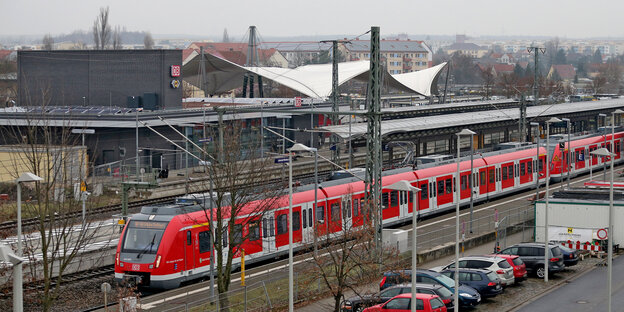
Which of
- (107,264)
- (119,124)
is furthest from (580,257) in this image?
(119,124)

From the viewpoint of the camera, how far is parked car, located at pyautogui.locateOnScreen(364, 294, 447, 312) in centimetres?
2309

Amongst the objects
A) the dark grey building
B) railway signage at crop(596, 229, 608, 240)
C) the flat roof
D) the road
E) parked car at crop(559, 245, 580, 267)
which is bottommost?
the road

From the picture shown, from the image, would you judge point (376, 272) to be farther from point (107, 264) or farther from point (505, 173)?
point (505, 173)

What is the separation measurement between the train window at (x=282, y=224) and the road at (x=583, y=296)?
902cm

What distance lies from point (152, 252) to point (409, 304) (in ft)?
26.4

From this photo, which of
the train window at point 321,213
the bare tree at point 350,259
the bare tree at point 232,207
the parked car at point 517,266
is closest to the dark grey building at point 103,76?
the train window at point 321,213

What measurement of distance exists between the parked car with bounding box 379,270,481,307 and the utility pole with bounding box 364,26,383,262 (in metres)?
1.14

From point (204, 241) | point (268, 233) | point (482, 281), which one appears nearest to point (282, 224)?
point (268, 233)

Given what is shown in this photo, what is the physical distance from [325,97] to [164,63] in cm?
1764

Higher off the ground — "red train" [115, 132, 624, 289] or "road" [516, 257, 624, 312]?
"red train" [115, 132, 624, 289]

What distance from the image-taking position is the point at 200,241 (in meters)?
27.9

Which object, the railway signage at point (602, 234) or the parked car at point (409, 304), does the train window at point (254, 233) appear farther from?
the railway signage at point (602, 234)

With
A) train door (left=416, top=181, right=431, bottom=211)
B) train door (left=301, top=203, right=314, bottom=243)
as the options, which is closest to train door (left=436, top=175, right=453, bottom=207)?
train door (left=416, top=181, right=431, bottom=211)

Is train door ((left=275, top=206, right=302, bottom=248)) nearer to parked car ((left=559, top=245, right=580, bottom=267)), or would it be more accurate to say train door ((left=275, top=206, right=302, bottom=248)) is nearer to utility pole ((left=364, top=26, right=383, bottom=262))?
utility pole ((left=364, top=26, right=383, bottom=262))
